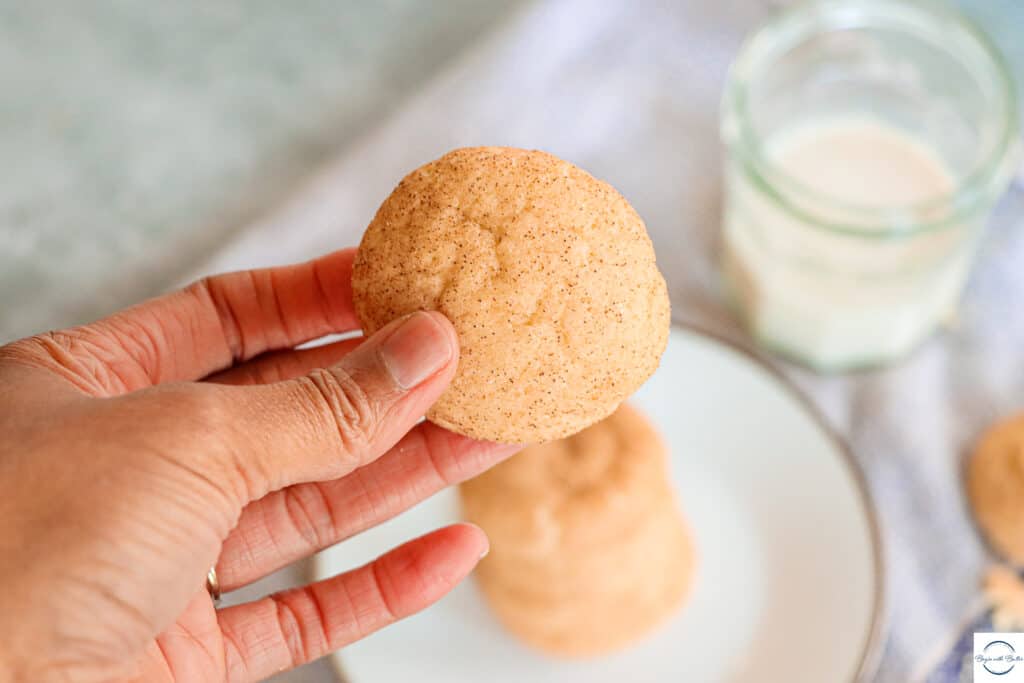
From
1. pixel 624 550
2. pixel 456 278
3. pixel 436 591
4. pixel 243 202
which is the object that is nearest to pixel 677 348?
pixel 624 550

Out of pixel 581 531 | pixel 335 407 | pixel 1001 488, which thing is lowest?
pixel 1001 488

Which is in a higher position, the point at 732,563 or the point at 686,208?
the point at 686,208

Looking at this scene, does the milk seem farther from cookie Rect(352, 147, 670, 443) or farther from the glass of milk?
cookie Rect(352, 147, 670, 443)

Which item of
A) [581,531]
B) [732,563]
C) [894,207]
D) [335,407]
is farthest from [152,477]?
[894,207]

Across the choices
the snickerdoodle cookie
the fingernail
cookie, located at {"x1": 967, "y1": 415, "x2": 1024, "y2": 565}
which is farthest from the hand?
cookie, located at {"x1": 967, "y1": 415, "x2": 1024, "y2": 565}

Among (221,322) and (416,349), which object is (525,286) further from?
(221,322)

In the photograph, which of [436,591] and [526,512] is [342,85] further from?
[436,591]

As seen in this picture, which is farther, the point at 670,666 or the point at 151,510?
the point at 670,666

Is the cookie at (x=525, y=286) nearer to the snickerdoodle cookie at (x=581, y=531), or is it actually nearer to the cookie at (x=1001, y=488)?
the snickerdoodle cookie at (x=581, y=531)
